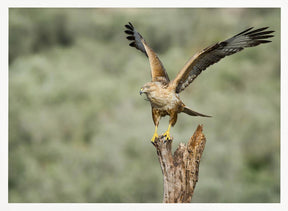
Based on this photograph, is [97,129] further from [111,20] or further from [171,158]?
[171,158]

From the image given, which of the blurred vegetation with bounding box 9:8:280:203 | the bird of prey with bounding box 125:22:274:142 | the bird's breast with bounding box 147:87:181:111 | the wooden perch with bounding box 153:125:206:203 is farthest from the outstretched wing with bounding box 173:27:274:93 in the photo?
the blurred vegetation with bounding box 9:8:280:203

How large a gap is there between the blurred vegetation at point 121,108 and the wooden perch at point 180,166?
267 inches

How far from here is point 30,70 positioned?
61.6ft

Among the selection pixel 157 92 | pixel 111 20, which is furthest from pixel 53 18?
pixel 157 92

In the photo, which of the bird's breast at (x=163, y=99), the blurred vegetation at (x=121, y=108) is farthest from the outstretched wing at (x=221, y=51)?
the blurred vegetation at (x=121, y=108)

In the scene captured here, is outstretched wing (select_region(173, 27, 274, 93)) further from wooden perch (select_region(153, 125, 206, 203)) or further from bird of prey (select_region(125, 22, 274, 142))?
wooden perch (select_region(153, 125, 206, 203))

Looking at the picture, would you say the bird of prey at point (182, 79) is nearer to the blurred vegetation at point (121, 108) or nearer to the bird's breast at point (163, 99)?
the bird's breast at point (163, 99)

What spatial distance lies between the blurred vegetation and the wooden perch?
6.77 metres

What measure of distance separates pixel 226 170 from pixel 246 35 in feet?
30.6

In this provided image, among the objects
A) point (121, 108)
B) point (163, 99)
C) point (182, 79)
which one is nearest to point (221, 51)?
point (182, 79)

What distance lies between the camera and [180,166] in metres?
5.65

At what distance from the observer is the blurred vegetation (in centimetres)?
1432

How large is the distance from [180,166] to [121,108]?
37.3ft

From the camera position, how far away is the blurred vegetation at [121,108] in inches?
564
